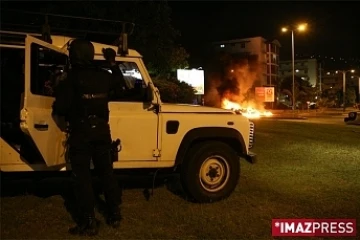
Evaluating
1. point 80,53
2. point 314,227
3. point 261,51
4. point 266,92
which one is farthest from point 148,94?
point 261,51

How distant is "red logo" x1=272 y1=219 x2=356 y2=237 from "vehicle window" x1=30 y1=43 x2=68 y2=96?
308cm

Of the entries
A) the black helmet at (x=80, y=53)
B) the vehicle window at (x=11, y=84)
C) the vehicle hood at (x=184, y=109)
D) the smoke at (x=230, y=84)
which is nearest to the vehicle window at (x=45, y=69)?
the vehicle window at (x=11, y=84)

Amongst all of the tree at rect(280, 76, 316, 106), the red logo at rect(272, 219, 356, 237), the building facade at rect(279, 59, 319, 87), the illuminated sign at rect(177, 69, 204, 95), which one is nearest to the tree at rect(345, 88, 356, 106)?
the building facade at rect(279, 59, 319, 87)

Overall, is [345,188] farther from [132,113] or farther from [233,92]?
[233,92]

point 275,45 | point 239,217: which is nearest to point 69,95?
point 239,217

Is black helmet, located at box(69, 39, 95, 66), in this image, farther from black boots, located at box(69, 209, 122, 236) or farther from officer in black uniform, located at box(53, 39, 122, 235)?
black boots, located at box(69, 209, 122, 236)

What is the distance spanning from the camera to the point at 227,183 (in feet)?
20.5

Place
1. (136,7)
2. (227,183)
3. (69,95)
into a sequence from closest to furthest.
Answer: (69,95) → (227,183) → (136,7)

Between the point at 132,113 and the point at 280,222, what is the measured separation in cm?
229

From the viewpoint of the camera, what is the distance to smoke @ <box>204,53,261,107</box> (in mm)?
62344

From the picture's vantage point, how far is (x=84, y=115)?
4633 mm

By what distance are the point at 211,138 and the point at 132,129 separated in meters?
1.18

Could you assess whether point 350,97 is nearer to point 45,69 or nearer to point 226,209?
point 226,209

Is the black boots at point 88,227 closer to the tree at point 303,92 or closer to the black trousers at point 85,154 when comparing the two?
the black trousers at point 85,154
